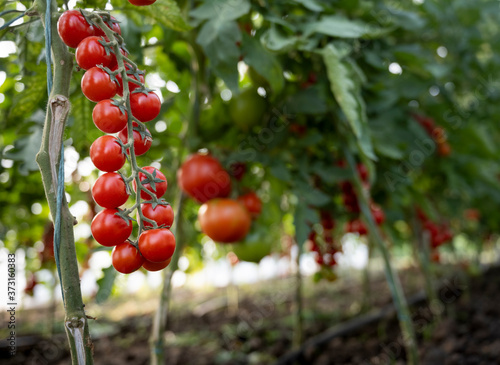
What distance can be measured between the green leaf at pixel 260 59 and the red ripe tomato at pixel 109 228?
1.64 ft

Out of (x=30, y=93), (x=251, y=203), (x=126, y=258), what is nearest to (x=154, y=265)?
(x=126, y=258)

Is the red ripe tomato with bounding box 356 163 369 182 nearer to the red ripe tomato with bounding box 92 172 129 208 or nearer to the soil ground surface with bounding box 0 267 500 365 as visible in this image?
the soil ground surface with bounding box 0 267 500 365

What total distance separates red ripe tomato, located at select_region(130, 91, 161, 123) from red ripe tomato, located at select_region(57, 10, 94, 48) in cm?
8

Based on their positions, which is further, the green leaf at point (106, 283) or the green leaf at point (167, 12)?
the green leaf at point (106, 283)

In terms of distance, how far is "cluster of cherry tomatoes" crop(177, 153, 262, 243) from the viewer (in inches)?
37.7

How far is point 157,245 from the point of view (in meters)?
0.37

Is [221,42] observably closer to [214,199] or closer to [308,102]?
[308,102]

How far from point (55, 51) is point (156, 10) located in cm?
20

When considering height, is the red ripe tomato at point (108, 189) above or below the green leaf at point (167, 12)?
below

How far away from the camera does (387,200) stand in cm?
141

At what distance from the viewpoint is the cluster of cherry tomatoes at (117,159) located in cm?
38

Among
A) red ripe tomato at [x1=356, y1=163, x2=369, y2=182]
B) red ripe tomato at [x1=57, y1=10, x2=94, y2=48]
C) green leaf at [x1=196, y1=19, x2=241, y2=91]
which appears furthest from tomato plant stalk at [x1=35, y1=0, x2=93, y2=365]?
red ripe tomato at [x1=356, y1=163, x2=369, y2=182]

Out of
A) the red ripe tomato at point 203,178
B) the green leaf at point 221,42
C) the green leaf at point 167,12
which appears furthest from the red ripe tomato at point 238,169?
the green leaf at point 167,12

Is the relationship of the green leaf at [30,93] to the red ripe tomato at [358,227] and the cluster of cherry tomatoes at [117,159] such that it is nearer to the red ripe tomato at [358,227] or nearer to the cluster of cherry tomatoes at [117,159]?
the cluster of cherry tomatoes at [117,159]
